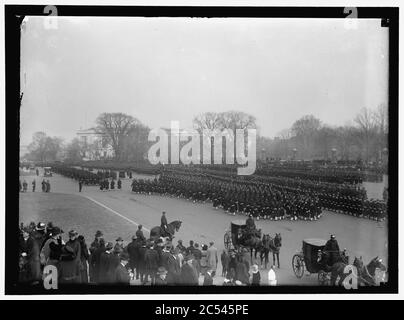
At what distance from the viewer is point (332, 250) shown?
709 cm

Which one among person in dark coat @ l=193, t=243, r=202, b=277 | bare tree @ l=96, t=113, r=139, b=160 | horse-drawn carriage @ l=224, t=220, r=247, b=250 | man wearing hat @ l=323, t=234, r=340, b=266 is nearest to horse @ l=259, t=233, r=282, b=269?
horse-drawn carriage @ l=224, t=220, r=247, b=250

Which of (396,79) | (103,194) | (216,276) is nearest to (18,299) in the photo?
(103,194)

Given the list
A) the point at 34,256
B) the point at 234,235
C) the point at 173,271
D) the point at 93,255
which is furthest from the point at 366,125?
the point at 34,256

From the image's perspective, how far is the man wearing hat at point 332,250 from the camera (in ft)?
23.1

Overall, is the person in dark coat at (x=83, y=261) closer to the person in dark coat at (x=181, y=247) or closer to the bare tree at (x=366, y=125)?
the person in dark coat at (x=181, y=247)

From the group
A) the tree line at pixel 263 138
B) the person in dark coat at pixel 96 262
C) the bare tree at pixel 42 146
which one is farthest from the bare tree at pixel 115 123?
the person in dark coat at pixel 96 262

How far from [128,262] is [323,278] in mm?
3753

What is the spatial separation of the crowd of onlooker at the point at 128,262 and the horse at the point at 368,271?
1689 mm

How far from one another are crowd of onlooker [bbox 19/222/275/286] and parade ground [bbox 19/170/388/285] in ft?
0.72

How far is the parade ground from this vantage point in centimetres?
736

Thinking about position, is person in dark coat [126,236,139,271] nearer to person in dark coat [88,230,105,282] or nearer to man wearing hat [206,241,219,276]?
person in dark coat [88,230,105,282]

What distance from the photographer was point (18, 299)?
6.96 m

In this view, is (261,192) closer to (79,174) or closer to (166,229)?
(166,229)

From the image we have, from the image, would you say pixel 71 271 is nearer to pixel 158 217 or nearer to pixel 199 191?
pixel 158 217
